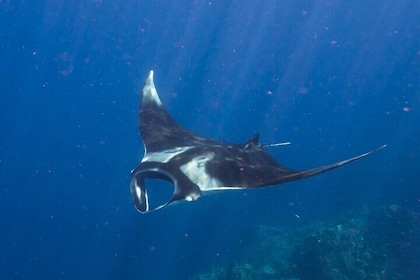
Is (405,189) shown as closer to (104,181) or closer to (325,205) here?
(325,205)

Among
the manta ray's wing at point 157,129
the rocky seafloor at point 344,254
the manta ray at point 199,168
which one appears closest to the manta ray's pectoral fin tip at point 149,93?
the manta ray's wing at point 157,129

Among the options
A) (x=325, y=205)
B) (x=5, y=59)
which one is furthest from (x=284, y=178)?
(x=5, y=59)

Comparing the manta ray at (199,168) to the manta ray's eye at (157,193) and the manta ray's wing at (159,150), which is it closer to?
the manta ray's wing at (159,150)

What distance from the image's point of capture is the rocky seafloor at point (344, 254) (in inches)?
420

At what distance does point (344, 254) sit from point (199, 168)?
8.25m

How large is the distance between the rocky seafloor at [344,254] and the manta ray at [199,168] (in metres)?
6.76

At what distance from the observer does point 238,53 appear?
64.4 m

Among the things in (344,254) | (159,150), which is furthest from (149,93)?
(344,254)

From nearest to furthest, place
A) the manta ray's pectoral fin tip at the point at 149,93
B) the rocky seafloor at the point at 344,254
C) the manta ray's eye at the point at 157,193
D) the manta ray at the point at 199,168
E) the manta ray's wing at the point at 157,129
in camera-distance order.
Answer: the manta ray at the point at 199,168, the manta ray's wing at the point at 157,129, the manta ray's pectoral fin tip at the point at 149,93, the rocky seafloor at the point at 344,254, the manta ray's eye at the point at 157,193

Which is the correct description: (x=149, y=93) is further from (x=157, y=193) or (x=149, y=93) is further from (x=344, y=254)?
(x=157, y=193)

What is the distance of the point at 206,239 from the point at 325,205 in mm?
8902

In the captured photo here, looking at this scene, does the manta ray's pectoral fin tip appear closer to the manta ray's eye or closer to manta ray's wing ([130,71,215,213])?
manta ray's wing ([130,71,215,213])

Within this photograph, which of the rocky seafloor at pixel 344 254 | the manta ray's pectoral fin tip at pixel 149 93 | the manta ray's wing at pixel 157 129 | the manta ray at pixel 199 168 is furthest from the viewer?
the rocky seafloor at pixel 344 254

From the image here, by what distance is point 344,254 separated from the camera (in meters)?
10.8
